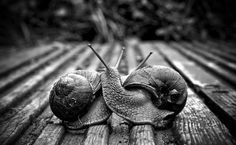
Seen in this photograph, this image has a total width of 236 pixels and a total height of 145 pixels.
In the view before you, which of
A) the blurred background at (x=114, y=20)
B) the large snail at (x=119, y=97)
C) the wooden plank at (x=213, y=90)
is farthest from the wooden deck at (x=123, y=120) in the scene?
the blurred background at (x=114, y=20)

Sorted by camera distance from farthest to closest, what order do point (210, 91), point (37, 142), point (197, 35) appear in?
point (197, 35)
point (210, 91)
point (37, 142)

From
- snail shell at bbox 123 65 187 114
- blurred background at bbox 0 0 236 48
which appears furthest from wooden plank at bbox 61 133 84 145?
blurred background at bbox 0 0 236 48

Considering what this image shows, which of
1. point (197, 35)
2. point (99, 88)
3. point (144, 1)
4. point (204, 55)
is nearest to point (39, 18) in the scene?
point (144, 1)

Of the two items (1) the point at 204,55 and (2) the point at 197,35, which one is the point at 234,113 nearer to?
(1) the point at 204,55

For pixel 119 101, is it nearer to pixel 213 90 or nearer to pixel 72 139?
pixel 72 139

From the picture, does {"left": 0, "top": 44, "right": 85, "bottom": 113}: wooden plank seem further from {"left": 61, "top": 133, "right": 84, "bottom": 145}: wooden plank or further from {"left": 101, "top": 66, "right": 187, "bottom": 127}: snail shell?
{"left": 101, "top": 66, "right": 187, "bottom": 127}: snail shell
